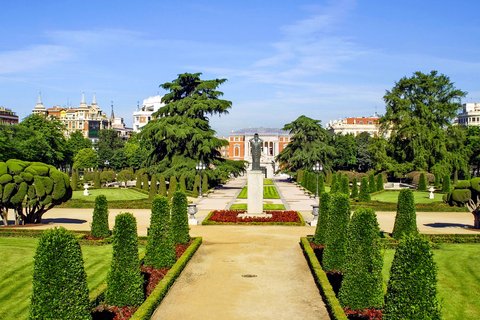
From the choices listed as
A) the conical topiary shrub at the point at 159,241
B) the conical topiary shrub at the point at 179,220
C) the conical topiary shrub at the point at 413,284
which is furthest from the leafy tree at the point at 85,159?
the conical topiary shrub at the point at 413,284

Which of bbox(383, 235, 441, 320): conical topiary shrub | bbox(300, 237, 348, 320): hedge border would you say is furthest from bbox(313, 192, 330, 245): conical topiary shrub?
bbox(383, 235, 441, 320): conical topiary shrub

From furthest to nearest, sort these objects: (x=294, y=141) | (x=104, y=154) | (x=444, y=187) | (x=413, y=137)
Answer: (x=104, y=154) < (x=294, y=141) < (x=413, y=137) < (x=444, y=187)

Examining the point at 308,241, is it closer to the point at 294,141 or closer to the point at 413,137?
the point at 413,137

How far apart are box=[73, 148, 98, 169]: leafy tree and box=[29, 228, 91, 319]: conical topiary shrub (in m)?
84.2

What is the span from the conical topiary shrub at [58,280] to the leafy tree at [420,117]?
57851 mm

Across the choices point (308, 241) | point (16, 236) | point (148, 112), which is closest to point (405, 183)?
point (308, 241)

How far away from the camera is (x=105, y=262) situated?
1880 cm

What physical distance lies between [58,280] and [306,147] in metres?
71.9

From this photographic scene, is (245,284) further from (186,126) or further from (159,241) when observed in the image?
(186,126)

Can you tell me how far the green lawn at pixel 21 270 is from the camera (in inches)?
533

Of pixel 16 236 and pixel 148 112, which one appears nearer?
pixel 16 236

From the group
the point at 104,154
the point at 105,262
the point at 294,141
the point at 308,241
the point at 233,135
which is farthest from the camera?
the point at 233,135

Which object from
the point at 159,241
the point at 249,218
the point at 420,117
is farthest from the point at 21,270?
the point at 420,117

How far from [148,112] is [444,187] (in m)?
121
